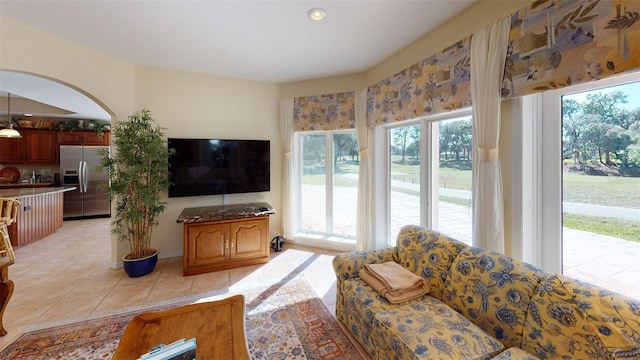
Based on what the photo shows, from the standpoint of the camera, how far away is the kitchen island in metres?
3.87

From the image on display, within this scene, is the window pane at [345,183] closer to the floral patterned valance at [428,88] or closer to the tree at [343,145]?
the tree at [343,145]

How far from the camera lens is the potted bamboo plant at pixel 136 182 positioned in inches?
111

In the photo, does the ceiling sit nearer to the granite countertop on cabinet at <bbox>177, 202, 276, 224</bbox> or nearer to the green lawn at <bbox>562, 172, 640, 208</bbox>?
the green lawn at <bbox>562, 172, 640, 208</bbox>

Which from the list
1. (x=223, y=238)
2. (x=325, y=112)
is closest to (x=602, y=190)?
(x=325, y=112)

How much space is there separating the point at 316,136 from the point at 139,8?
99.8 inches

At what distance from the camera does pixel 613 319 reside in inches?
41.3

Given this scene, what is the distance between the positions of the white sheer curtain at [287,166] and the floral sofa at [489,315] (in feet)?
7.02

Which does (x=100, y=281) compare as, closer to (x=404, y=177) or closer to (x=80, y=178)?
(x=404, y=177)

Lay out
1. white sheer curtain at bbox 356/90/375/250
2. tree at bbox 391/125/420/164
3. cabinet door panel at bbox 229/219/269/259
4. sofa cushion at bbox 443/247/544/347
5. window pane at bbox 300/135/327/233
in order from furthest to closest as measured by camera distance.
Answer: window pane at bbox 300/135/327/233, white sheer curtain at bbox 356/90/375/250, cabinet door panel at bbox 229/219/269/259, tree at bbox 391/125/420/164, sofa cushion at bbox 443/247/544/347

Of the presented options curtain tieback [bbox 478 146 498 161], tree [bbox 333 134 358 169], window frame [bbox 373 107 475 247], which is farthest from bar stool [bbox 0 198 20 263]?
curtain tieback [bbox 478 146 498 161]

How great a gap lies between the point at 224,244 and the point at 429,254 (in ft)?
7.89

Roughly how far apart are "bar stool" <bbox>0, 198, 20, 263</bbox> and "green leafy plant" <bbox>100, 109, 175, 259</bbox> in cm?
79

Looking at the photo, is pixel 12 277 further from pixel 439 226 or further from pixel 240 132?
pixel 439 226

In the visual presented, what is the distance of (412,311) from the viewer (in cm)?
157
